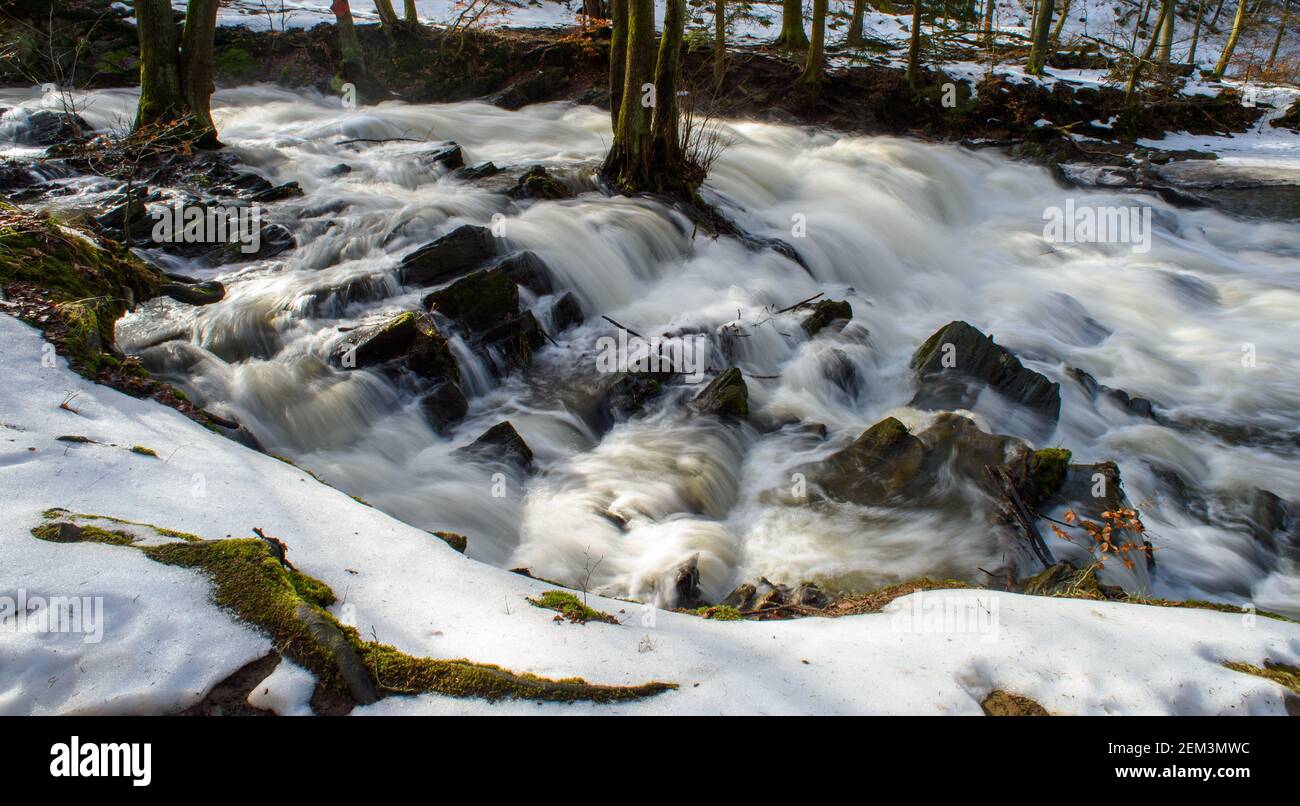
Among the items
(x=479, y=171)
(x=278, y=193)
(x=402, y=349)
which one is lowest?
(x=402, y=349)

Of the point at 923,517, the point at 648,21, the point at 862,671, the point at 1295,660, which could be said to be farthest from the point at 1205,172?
the point at 862,671

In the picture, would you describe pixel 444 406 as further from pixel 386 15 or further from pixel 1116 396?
pixel 386 15

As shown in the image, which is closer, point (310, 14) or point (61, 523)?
point (61, 523)

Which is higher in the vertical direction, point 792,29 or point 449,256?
point 792,29

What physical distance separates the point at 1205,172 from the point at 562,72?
1340 cm

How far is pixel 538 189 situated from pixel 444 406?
4.60 metres

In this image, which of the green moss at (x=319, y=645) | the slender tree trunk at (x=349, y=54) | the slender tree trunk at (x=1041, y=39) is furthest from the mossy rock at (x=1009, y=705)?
the slender tree trunk at (x=1041, y=39)

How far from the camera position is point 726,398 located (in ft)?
23.3

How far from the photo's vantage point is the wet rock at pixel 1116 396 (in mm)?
7859

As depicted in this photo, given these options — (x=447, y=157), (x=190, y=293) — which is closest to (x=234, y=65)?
(x=447, y=157)

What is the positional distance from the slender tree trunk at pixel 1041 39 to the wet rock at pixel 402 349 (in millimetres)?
18241

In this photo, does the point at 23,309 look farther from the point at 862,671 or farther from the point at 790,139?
the point at 790,139

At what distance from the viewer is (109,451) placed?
3492 mm

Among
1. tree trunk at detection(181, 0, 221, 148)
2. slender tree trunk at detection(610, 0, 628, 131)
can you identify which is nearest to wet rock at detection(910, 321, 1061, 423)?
slender tree trunk at detection(610, 0, 628, 131)
